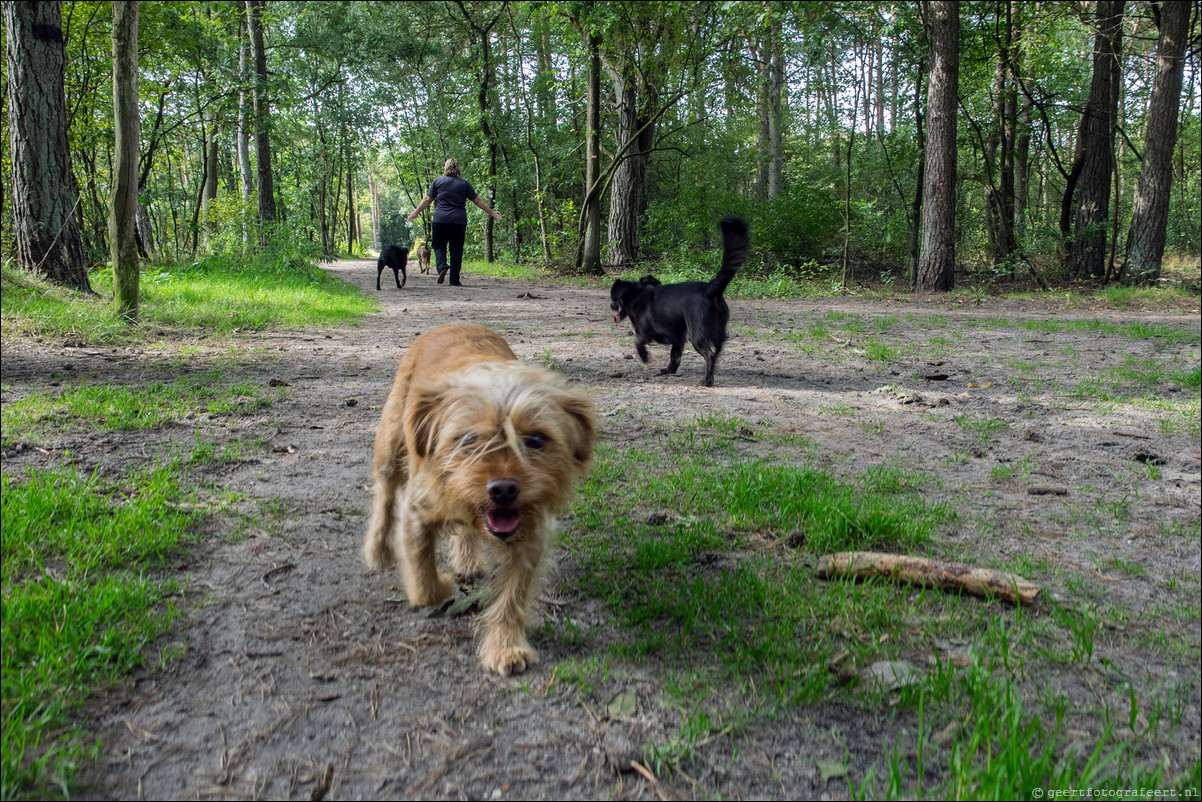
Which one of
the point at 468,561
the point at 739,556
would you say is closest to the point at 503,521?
the point at 468,561

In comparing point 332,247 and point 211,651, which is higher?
point 332,247

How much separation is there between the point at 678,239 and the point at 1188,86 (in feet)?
55.6

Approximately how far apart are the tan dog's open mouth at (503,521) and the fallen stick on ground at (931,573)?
1.35 meters

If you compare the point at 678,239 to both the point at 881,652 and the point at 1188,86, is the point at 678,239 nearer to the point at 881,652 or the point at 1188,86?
the point at 1188,86

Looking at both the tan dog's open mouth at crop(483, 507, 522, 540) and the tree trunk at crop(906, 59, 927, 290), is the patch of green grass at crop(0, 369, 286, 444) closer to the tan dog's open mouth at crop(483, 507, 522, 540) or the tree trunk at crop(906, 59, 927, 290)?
the tan dog's open mouth at crop(483, 507, 522, 540)

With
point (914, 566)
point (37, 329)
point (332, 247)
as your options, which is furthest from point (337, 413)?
point (332, 247)

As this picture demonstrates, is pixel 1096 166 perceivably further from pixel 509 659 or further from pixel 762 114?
pixel 509 659

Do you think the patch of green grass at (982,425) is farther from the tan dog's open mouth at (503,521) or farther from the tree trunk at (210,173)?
the tree trunk at (210,173)

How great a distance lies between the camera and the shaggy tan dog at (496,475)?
2396 mm

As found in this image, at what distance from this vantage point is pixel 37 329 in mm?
6832

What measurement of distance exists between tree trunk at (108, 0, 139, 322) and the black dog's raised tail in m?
6.15

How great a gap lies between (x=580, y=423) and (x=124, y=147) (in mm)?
7155

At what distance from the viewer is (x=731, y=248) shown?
6.29 metres

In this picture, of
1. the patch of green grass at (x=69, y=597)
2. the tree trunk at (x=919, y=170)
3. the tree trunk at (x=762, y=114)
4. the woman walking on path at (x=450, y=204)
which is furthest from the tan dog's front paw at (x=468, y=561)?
the tree trunk at (x=762, y=114)
